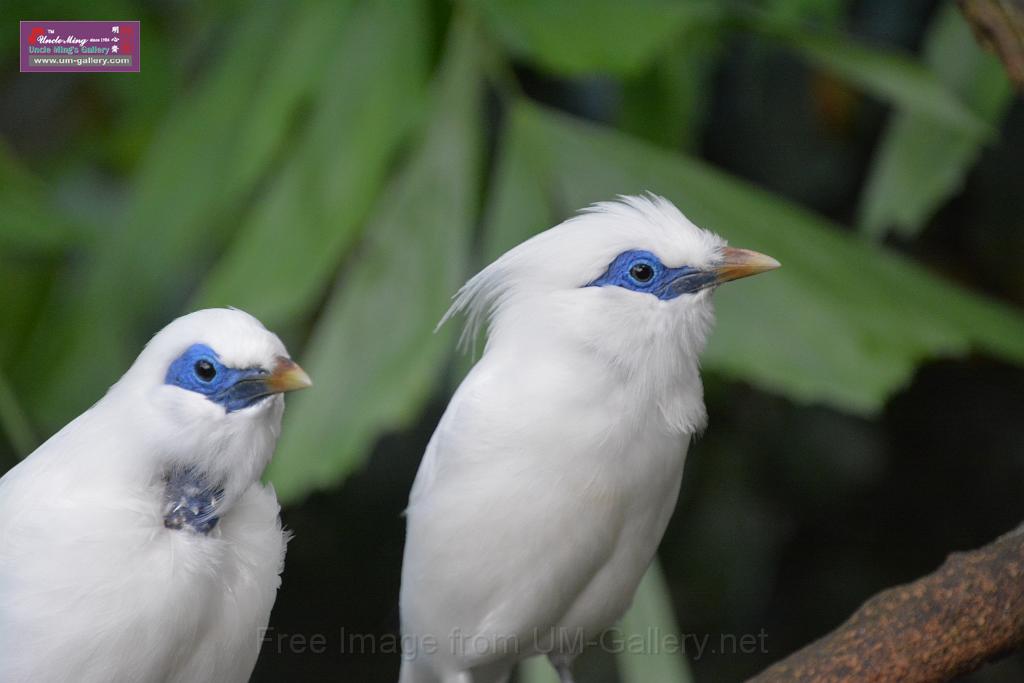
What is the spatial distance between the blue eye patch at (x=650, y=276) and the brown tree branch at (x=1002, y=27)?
97 centimetres

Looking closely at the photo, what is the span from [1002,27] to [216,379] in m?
1.69

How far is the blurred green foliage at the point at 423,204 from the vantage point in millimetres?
2674

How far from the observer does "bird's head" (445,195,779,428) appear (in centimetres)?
194

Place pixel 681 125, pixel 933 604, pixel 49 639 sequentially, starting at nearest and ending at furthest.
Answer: pixel 49 639, pixel 933 604, pixel 681 125

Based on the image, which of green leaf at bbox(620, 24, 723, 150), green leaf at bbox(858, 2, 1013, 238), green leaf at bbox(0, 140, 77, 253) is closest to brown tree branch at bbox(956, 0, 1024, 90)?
green leaf at bbox(858, 2, 1013, 238)

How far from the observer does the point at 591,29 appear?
2.89 m

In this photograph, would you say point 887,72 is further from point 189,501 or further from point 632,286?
point 189,501

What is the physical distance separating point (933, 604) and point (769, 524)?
1.79 metres

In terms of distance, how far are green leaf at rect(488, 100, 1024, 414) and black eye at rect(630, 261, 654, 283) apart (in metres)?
0.73

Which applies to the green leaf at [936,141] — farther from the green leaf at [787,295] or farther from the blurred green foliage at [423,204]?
the green leaf at [787,295]

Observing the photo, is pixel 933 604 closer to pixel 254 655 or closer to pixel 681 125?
pixel 254 655

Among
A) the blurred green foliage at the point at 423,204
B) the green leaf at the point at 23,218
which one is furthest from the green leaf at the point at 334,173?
the green leaf at the point at 23,218

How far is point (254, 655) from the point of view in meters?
1.95

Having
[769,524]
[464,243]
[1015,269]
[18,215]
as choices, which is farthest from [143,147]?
[1015,269]
